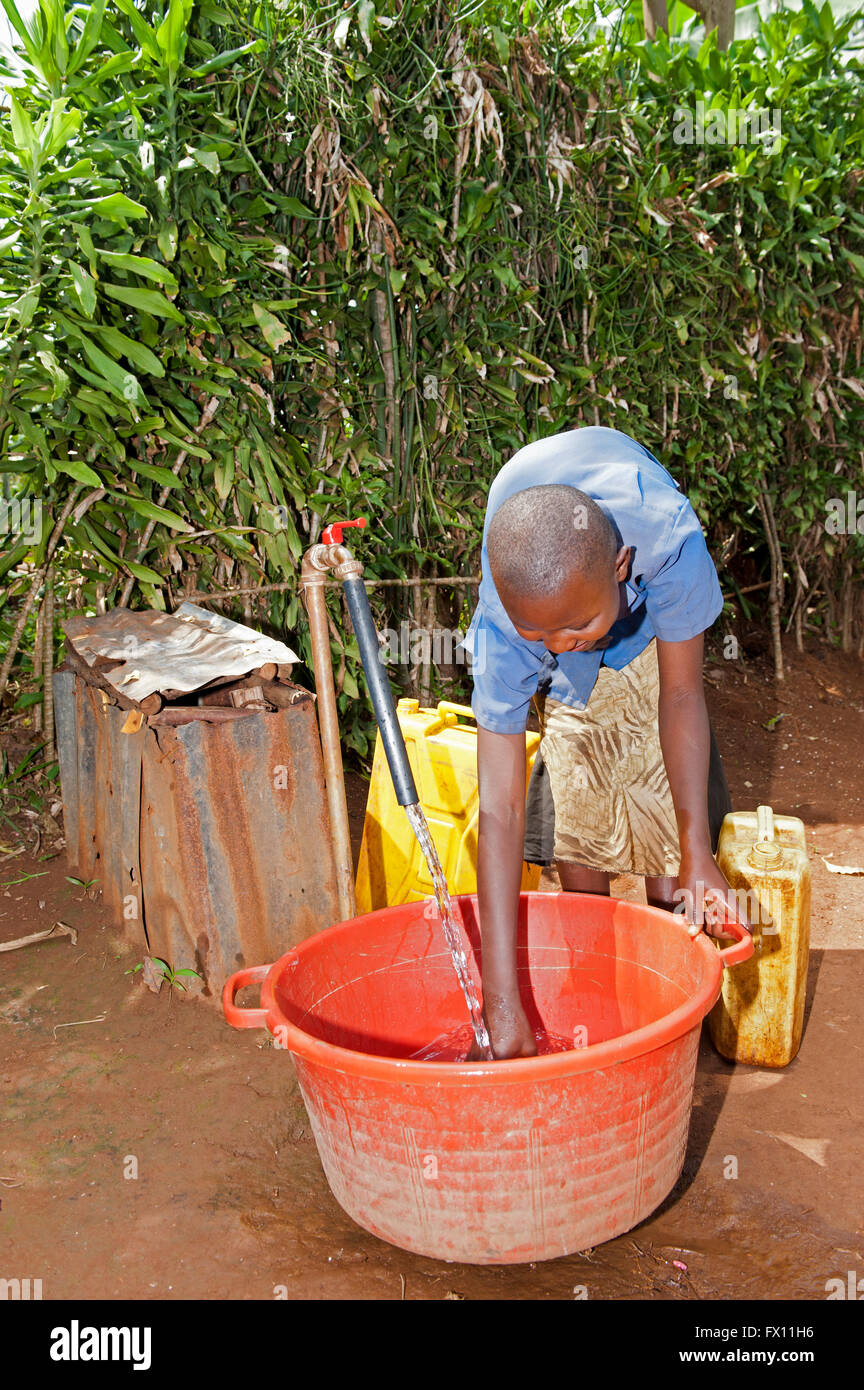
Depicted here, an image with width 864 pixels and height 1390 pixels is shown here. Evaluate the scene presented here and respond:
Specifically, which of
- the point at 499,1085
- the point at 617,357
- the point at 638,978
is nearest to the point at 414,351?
the point at 617,357

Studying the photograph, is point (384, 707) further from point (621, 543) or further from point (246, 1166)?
point (246, 1166)

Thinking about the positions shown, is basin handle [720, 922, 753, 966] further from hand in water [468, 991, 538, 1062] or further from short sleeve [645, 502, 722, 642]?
short sleeve [645, 502, 722, 642]

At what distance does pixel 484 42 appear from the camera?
3332 millimetres

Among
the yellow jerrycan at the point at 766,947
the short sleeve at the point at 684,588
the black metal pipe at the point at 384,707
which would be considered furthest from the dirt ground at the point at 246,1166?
the short sleeve at the point at 684,588

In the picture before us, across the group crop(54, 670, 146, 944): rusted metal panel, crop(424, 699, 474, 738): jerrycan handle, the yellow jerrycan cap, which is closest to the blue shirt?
the yellow jerrycan cap

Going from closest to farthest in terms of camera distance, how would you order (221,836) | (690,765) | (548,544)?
(548,544) < (690,765) < (221,836)

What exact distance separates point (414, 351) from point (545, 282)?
66cm

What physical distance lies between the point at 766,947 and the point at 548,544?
122 centimetres

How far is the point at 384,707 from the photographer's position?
6.54ft

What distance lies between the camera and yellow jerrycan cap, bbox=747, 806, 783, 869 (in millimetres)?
2223

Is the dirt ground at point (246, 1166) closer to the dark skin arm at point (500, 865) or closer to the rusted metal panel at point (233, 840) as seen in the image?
the rusted metal panel at point (233, 840)

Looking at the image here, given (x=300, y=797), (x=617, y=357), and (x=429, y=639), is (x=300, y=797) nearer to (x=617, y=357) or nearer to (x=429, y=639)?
(x=429, y=639)

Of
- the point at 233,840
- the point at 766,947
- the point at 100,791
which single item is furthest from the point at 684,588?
the point at 100,791

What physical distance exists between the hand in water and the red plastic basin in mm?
160
